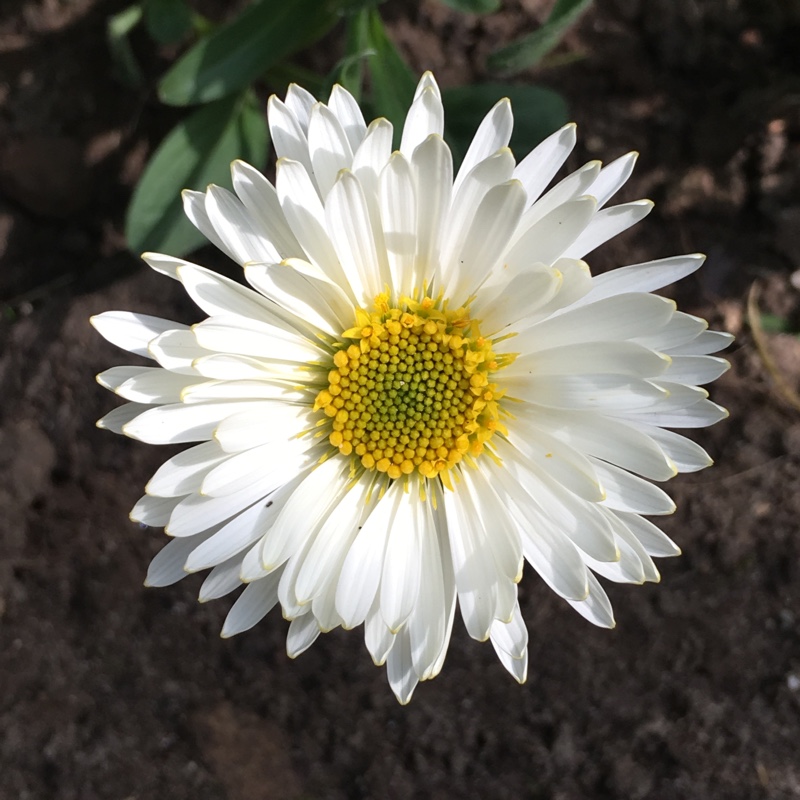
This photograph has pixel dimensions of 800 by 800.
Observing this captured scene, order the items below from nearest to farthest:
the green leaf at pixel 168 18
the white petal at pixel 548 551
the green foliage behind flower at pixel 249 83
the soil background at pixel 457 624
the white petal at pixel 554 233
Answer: the white petal at pixel 554 233 → the white petal at pixel 548 551 → the green foliage behind flower at pixel 249 83 → the green leaf at pixel 168 18 → the soil background at pixel 457 624

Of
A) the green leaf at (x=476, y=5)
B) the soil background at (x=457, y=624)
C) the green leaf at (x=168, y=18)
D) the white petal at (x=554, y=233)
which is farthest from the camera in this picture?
the soil background at (x=457, y=624)

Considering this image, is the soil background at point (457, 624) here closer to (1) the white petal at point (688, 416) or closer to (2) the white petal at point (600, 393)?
(1) the white petal at point (688, 416)

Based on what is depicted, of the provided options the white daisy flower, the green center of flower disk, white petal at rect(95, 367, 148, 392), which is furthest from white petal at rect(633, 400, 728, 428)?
white petal at rect(95, 367, 148, 392)

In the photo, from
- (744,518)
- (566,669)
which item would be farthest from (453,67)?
(566,669)

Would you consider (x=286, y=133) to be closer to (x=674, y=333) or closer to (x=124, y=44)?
(x=674, y=333)

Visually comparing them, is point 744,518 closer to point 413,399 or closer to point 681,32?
point 413,399

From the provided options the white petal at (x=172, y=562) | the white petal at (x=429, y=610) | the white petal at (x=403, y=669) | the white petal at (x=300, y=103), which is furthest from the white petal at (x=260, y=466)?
the white petal at (x=300, y=103)

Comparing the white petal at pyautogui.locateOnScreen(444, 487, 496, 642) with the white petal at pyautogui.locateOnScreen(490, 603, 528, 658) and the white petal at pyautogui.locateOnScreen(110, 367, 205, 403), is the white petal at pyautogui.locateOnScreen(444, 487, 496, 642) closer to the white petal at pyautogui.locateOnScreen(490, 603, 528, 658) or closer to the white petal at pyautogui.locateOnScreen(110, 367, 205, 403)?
the white petal at pyautogui.locateOnScreen(490, 603, 528, 658)
